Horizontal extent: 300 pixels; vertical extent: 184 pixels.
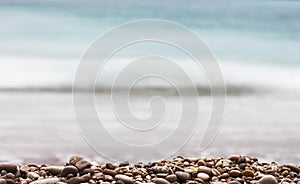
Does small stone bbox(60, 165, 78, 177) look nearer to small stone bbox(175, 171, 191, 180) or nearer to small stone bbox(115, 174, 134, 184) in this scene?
small stone bbox(115, 174, 134, 184)

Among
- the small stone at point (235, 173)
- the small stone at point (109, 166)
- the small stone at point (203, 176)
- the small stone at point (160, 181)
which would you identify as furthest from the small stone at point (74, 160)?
the small stone at point (235, 173)

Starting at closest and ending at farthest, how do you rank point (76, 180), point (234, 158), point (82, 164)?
point (76, 180) < point (82, 164) < point (234, 158)

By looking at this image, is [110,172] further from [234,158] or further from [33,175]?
[234,158]

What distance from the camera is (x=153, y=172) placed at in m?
1.82

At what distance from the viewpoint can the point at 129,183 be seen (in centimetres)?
170

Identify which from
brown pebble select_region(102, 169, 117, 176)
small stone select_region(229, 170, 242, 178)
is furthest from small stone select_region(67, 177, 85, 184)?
small stone select_region(229, 170, 242, 178)

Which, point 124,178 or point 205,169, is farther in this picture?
point 205,169

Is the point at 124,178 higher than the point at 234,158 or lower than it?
lower

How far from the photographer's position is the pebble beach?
1.74 metres

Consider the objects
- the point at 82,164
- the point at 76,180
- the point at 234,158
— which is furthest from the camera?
the point at 234,158

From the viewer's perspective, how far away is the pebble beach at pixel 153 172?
1.74 m

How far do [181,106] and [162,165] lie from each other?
4.15 feet

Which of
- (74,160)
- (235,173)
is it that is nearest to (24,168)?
(74,160)

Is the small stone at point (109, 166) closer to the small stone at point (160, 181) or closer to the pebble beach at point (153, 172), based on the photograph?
the pebble beach at point (153, 172)
